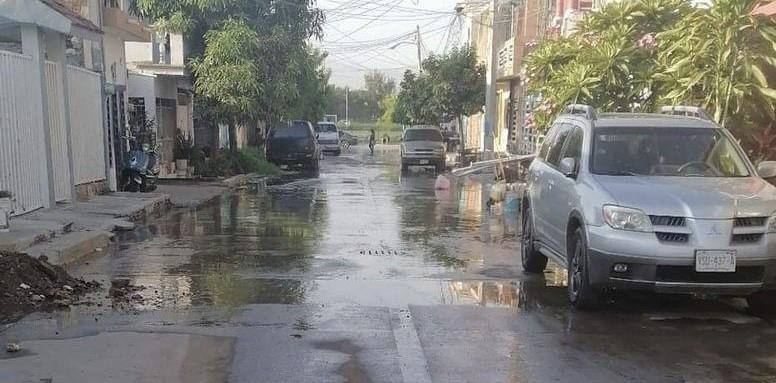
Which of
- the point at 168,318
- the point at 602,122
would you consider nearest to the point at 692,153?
the point at 602,122

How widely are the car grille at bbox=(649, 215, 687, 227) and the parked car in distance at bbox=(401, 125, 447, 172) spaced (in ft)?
79.4

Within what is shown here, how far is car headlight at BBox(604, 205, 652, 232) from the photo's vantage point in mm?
6465

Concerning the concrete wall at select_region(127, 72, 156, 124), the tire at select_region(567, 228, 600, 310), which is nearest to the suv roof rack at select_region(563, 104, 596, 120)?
the tire at select_region(567, 228, 600, 310)

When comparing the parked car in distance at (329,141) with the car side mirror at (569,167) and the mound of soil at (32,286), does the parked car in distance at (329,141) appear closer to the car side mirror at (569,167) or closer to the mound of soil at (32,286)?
the mound of soil at (32,286)

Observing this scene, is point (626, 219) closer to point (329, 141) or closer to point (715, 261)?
point (715, 261)

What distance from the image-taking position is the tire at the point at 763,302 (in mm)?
6898

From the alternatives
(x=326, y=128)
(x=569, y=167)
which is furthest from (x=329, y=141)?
(x=569, y=167)

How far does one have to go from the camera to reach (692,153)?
760cm

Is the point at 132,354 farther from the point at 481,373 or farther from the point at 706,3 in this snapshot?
the point at 706,3

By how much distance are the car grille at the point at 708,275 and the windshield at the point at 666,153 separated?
3.98 feet

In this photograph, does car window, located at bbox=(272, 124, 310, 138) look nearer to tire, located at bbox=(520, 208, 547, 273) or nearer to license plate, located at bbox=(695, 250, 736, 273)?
tire, located at bbox=(520, 208, 547, 273)

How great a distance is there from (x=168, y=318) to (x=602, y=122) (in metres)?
4.83

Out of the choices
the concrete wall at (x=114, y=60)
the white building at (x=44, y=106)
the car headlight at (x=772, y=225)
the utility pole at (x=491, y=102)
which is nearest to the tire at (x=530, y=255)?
the car headlight at (x=772, y=225)

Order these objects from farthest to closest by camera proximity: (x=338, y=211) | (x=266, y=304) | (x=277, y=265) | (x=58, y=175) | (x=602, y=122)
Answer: (x=338, y=211) → (x=58, y=175) → (x=277, y=265) → (x=602, y=122) → (x=266, y=304)
